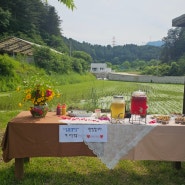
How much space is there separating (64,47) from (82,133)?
38.8m

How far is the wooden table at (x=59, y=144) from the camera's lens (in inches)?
117

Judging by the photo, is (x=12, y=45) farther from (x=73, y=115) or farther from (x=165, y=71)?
(x=165, y=71)

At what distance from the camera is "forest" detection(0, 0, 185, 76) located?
2713 centimetres

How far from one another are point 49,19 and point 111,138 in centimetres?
4330

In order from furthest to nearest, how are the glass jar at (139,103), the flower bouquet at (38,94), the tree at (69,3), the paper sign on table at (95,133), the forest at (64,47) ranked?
the forest at (64,47), the tree at (69,3), the flower bouquet at (38,94), the glass jar at (139,103), the paper sign on table at (95,133)

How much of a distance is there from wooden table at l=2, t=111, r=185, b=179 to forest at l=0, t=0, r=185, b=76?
8.17ft

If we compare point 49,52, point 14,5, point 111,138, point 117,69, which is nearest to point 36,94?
point 111,138

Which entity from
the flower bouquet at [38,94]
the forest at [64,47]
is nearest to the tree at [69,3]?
the forest at [64,47]

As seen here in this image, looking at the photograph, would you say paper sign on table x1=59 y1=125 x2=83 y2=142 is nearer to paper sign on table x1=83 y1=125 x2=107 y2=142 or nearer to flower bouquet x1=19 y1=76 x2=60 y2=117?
paper sign on table x1=83 y1=125 x2=107 y2=142

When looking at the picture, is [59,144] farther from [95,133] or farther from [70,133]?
[95,133]

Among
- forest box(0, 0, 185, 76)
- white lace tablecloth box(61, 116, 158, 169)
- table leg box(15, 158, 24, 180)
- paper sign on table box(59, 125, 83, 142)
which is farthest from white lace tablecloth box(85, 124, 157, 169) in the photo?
forest box(0, 0, 185, 76)

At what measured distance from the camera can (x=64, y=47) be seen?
40.9 meters

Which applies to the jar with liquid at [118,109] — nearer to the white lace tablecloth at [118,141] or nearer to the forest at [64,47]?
the white lace tablecloth at [118,141]

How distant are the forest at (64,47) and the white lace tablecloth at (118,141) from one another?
272cm
